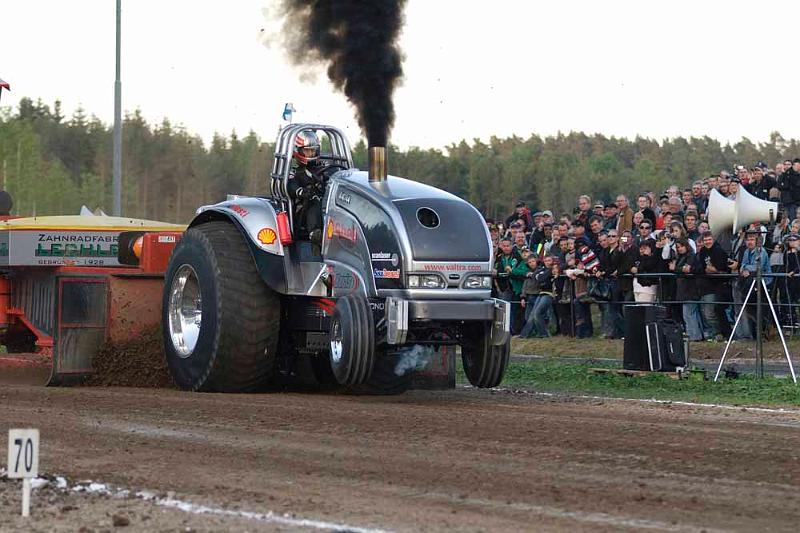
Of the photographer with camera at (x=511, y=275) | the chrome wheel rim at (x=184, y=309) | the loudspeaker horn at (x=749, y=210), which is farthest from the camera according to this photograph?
the photographer with camera at (x=511, y=275)

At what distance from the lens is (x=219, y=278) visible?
37.6 feet

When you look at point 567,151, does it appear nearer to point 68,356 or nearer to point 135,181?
point 135,181

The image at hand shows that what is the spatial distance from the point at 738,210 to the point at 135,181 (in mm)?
Result: 26132

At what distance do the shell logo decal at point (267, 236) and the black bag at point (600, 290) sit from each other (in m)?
8.24

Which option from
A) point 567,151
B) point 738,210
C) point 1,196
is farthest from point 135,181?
point 738,210

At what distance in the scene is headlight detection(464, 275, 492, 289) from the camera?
10.8 metres

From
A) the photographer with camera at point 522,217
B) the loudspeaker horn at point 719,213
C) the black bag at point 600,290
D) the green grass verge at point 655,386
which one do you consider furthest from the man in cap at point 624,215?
the green grass verge at point 655,386

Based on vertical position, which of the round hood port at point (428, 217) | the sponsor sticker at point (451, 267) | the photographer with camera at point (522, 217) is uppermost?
the photographer with camera at point (522, 217)

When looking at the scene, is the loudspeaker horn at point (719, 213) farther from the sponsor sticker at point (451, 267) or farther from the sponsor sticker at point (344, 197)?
the sponsor sticker at point (344, 197)

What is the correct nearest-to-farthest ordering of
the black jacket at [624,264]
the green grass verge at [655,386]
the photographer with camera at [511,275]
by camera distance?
the green grass verge at [655,386] → the black jacket at [624,264] → the photographer with camera at [511,275]

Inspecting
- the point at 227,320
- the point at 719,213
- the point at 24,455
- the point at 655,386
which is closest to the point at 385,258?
the point at 227,320

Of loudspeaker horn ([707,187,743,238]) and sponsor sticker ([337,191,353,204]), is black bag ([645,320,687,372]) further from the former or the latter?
sponsor sticker ([337,191,353,204])

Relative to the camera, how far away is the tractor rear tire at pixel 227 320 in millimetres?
11336

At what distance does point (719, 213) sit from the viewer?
1770 cm
